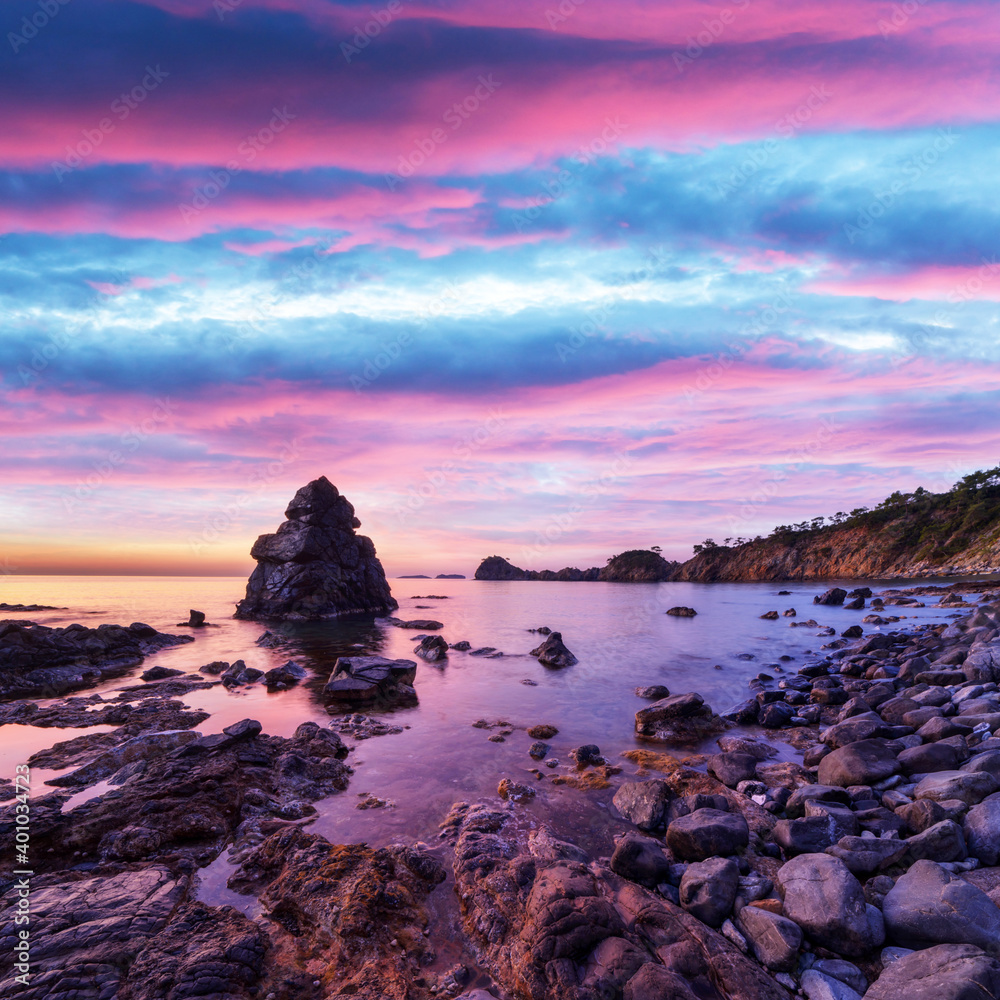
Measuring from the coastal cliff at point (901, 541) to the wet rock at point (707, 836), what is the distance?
4294 inches

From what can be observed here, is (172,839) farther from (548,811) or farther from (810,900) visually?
(810,900)

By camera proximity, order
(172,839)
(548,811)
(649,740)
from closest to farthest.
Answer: (172,839)
(548,811)
(649,740)

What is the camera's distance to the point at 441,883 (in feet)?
25.1

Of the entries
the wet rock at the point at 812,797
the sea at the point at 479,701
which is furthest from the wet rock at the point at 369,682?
the wet rock at the point at 812,797

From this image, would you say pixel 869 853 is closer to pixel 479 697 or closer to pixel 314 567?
pixel 479 697

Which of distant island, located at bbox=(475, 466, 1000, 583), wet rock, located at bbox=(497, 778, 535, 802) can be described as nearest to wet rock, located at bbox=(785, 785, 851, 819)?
wet rock, located at bbox=(497, 778, 535, 802)

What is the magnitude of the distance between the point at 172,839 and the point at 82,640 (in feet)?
97.0

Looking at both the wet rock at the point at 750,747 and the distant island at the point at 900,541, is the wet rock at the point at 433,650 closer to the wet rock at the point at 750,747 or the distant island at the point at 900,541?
the wet rock at the point at 750,747

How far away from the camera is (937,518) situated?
374 feet

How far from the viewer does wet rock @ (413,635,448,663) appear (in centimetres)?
3159

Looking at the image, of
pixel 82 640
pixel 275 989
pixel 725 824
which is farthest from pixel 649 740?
pixel 82 640

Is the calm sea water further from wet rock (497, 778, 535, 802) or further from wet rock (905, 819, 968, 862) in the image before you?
wet rock (905, 819, 968, 862)

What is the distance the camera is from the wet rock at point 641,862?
7406 millimetres

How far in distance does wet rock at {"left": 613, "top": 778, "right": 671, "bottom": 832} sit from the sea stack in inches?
2457
